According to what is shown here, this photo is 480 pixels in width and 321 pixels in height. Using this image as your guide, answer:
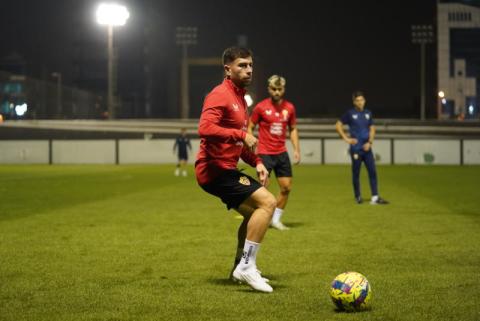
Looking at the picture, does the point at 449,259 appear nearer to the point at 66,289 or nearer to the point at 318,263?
the point at 318,263

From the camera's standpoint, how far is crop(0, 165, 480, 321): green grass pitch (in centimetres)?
600

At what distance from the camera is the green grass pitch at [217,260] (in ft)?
19.7

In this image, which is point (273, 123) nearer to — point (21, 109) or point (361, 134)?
point (361, 134)

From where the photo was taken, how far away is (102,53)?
4013 inches

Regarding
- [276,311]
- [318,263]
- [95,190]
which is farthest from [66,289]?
[95,190]

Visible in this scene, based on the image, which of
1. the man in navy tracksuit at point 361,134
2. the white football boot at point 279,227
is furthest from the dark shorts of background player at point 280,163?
the man in navy tracksuit at point 361,134

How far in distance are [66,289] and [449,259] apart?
14.8 feet

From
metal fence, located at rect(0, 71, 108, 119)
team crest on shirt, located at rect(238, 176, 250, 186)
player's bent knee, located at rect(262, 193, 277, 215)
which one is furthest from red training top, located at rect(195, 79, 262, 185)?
metal fence, located at rect(0, 71, 108, 119)

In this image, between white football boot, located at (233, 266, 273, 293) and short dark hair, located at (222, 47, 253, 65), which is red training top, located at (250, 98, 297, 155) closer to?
short dark hair, located at (222, 47, 253, 65)

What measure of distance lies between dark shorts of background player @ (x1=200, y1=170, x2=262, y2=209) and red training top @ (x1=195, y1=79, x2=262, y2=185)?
0.20ft

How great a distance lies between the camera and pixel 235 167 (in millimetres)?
6941

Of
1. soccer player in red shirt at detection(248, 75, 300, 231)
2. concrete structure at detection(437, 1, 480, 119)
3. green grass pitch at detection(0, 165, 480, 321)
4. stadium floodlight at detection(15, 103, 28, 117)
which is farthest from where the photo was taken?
concrete structure at detection(437, 1, 480, 119)

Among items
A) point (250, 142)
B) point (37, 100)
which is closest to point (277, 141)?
point (250, 142)

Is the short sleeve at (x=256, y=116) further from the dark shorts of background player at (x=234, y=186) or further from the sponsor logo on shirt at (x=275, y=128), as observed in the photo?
the dark shorts of background player at (x=234, y=186)
